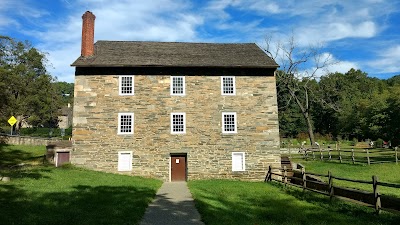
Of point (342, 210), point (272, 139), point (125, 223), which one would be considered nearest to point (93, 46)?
point (272, 139)

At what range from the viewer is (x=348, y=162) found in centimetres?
2569

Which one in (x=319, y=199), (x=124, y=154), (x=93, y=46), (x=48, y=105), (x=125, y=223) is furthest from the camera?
(x=48, y=105)

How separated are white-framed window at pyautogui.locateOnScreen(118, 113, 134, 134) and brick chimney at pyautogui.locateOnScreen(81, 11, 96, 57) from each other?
17.3ft

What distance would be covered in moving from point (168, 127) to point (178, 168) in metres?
2.94

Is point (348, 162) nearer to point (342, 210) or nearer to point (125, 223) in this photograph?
point (342, 210)

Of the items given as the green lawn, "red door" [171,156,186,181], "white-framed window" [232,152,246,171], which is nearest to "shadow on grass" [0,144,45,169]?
"red door" [171,156,186,181]

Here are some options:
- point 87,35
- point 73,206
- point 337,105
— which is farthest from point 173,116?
point 337,105

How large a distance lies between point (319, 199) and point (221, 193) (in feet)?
14.2

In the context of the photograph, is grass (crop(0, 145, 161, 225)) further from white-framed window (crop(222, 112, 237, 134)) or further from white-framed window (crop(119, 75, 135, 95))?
white-framed window (crop(222, 112, 237, 134))

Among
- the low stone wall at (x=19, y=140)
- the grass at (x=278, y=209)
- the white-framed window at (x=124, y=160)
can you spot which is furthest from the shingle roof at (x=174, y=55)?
the low stone wall at (x=19, y=140)

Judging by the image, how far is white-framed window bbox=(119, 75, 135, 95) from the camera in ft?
71.2

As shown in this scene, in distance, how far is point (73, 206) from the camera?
10.2 m

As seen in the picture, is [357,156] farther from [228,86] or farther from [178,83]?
[178,83]

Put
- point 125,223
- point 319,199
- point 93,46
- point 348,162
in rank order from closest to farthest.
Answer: point 125,223
point 319,199
point 93,46
point 348,162
